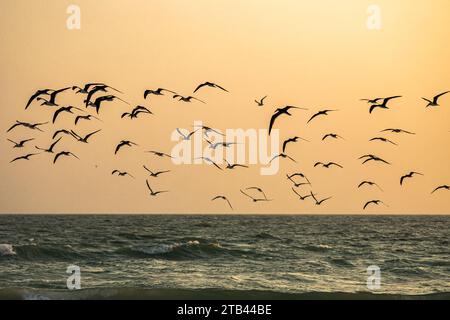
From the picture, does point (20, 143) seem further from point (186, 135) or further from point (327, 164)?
point (327, 164)

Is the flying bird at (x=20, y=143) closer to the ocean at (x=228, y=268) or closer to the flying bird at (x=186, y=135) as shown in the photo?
the ocean at (x=228, y=268)

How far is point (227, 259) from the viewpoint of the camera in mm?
20422

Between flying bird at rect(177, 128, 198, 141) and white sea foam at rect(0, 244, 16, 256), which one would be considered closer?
flying bird at rect(177, 128, 198, 141)

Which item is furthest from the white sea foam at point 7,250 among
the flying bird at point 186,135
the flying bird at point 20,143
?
the flying bird at point 186,135

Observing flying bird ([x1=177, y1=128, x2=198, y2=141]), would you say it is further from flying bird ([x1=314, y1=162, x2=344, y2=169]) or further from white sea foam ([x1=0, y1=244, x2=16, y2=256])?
white sea foam ([x1=0, y1=244, x2=16, y2=256])

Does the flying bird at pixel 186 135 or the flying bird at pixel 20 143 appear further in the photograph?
the flying bird at pixel 186 135

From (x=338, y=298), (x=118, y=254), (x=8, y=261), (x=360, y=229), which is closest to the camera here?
(x=338, y=298)

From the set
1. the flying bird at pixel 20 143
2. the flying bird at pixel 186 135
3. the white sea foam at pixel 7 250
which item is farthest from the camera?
the white sea foam at pixel 7 250

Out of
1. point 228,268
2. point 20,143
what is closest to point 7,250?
point 20,143

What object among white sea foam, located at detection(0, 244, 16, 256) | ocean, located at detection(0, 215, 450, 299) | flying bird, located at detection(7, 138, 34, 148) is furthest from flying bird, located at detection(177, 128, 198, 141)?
white sea foam, located at detection(0, 244, 16, 256)
